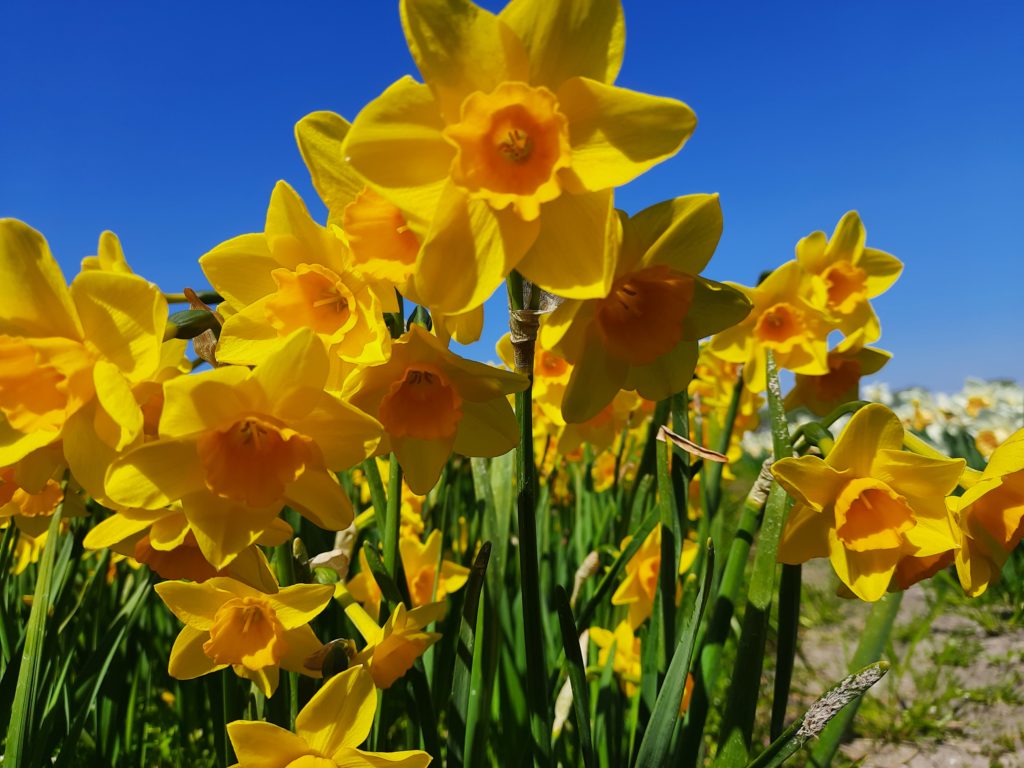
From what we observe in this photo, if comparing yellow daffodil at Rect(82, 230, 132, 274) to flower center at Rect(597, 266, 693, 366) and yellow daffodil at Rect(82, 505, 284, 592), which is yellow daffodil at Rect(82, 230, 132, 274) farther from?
flower center at Rect(597, 266, 693, 366)

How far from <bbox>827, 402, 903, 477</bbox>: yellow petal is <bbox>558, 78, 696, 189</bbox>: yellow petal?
2.05ft

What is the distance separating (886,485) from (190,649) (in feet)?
4.54

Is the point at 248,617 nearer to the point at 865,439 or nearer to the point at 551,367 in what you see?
the point at 865,439

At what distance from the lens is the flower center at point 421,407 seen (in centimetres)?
102

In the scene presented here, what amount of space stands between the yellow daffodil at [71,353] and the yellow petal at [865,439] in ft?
3.72

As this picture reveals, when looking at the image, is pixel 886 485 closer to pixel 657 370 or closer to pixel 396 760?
pixel 657 370

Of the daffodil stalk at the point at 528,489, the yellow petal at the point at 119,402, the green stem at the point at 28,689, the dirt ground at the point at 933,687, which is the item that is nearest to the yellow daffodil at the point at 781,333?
the daffodil stalk at the point at 528,489

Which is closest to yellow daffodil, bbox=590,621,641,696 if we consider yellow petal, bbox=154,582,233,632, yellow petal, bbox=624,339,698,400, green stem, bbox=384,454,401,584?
green stem, bbox=384,454,401,584

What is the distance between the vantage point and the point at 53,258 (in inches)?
41.0

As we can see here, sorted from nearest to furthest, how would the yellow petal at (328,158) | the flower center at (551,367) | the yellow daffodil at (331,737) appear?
the yellow petal at (328,158) → the yellow daffodil at (331,737) → the flower center at (551,367)

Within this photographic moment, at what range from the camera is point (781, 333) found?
2141 millimetres

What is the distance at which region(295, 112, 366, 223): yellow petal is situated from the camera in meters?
1.05

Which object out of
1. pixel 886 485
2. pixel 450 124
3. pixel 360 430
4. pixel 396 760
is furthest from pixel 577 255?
pixel 396 760

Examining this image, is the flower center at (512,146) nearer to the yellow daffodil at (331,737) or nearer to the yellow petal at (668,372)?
the yellow petal at (668,372)
